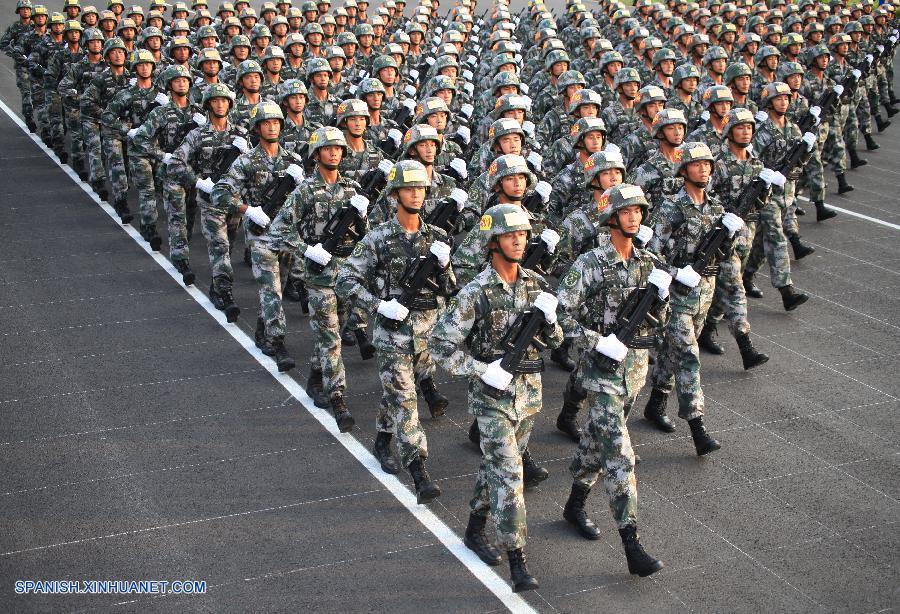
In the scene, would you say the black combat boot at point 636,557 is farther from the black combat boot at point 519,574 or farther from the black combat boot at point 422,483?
the black combat boot at point 422,483

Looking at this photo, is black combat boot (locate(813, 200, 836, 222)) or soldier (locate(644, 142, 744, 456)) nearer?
soldier (locate(644, 142, 744, 456))

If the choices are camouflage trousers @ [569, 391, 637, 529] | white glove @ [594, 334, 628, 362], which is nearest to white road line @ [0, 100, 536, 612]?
camouflage trousers @ [569, 391, 637, 529]

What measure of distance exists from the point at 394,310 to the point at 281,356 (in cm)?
287

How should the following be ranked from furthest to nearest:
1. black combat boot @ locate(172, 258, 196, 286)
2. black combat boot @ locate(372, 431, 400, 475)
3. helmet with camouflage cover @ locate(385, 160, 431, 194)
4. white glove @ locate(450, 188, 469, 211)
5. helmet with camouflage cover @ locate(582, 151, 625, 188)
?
black combat boot @ locate(172, 258, 196, 286) < white glove @ locate(450, 188, 469, 211) < helmet with camouflage cover @ locate(582, 151, 625, 188) < black combat boot @ locate(372, 431, 400, 475) < helmet with camouflage cover @ locate(385, 160, 431, 194)

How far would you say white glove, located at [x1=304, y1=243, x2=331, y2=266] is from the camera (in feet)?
29.9

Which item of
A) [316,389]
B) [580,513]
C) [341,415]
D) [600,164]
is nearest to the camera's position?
[580,513]

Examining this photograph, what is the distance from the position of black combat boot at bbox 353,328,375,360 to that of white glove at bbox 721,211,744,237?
3674 mm

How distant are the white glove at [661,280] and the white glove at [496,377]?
1.37m

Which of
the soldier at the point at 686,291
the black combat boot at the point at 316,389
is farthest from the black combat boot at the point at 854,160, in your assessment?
the black combat boot at the point at 316,389

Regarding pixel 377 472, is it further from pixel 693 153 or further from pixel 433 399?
pixel 693 153

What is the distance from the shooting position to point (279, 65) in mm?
16234

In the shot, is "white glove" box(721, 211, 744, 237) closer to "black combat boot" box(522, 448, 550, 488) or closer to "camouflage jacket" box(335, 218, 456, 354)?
"camouflage jacket" box(335, 218, 456, 354)

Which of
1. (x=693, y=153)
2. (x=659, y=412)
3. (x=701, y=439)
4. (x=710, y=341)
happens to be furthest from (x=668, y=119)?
(x=701, y=439)

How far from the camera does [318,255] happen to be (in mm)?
9133
